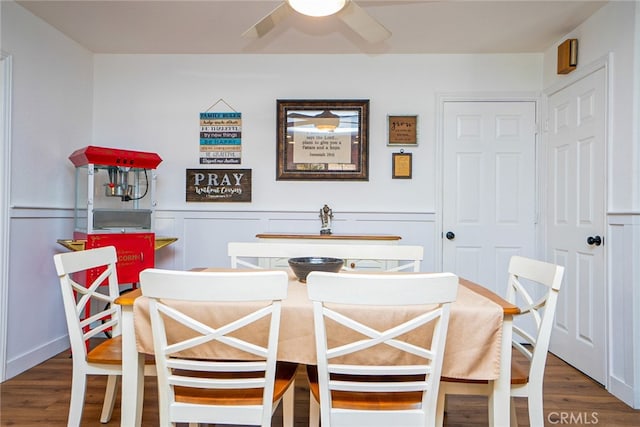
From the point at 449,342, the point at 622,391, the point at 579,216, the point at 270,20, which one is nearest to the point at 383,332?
the point at 449,342

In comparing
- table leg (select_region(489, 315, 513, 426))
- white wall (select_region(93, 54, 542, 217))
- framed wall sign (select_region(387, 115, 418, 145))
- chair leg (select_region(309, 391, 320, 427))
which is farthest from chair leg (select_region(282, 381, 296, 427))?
framed wall sign (select_region(387, 115, 418, 145))

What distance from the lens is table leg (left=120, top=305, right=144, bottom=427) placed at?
51.8 inches

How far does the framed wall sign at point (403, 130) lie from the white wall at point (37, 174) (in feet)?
8.69

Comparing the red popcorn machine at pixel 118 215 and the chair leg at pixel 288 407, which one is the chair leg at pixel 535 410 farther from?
the red popcorn machine at pixel 118 215

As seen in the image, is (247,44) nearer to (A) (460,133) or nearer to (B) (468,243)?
(A) (460,133)

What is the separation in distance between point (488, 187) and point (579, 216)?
0.74 metres

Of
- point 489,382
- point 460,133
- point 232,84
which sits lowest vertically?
point 489,382

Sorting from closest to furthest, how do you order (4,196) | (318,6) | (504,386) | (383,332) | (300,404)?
(383,332), (504,386), (318,6), (300,404), (4,196)

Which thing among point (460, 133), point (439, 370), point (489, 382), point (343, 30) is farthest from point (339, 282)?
point (460, 133)

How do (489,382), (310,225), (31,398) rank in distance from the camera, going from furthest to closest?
1. (310,225)
2. (31,398)
3. (489,382)

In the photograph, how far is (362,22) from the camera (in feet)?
5.99

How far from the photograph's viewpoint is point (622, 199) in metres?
2.26

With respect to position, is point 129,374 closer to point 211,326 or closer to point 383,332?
point 211,326

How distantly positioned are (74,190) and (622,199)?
391 cm
